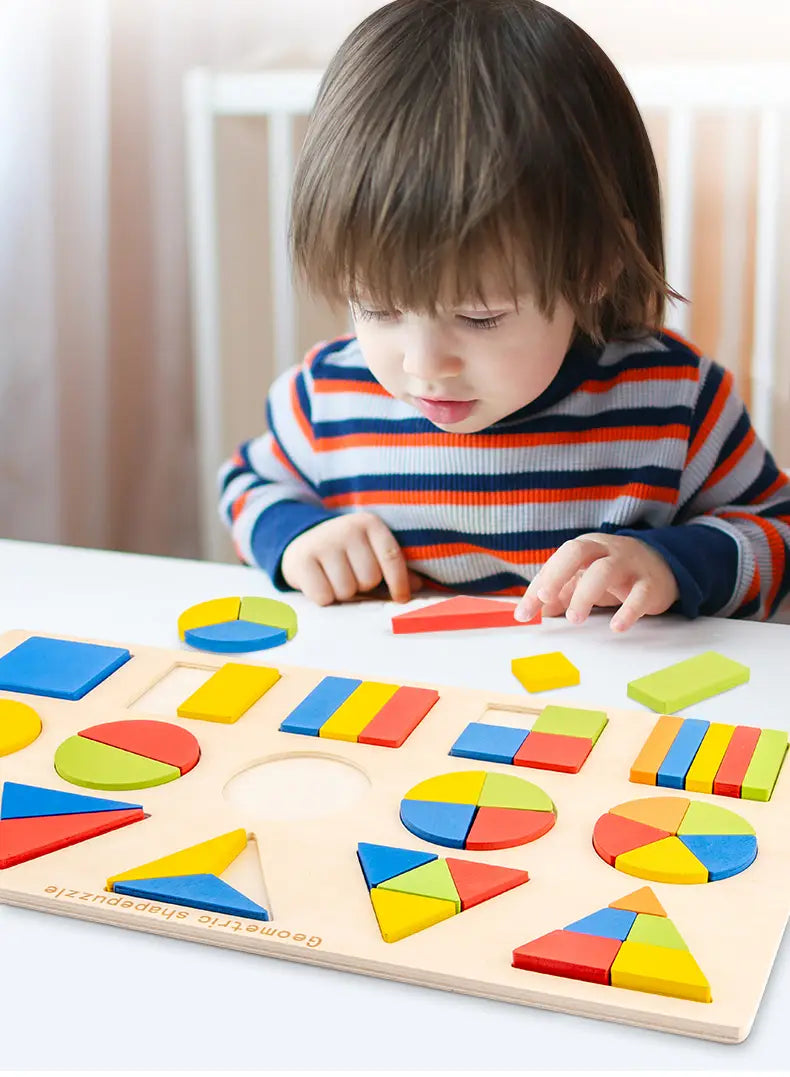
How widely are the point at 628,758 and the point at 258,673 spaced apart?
0.61 feet

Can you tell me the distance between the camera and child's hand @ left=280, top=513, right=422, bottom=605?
779mm

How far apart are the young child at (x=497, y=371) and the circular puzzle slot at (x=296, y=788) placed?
0.68 feet

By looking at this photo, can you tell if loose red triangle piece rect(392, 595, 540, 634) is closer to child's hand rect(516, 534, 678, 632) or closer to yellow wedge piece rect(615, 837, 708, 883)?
child's hand rect(516, 534, 678, 632)

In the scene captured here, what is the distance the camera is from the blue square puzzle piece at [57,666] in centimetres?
60

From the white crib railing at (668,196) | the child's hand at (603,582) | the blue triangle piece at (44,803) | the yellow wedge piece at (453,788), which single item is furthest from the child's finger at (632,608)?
the white crib railing at (668,196)

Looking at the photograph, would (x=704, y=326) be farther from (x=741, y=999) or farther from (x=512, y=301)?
(x=741, y=999)

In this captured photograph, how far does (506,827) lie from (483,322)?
32 centimetres

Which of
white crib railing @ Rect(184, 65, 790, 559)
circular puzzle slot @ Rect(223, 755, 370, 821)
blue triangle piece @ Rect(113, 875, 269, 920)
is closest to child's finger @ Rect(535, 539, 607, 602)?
circular puzzle slot @ Rect(223, 755, 370, 821)

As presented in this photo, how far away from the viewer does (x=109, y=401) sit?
1.62 m

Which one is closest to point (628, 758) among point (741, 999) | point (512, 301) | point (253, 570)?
point (741, 999)

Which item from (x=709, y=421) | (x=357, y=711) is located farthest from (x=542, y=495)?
(x=357, y=711)

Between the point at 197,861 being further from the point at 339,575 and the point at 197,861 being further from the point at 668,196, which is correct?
the point at 668,196

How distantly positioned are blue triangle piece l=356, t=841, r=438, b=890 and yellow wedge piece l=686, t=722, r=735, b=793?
118 millimetres

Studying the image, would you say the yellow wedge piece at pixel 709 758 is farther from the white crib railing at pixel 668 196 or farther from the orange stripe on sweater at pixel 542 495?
the white crib railing at pixel 668 196
